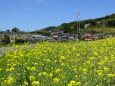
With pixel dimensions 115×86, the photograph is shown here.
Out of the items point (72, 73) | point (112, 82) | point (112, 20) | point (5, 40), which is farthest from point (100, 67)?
point (112, 20)

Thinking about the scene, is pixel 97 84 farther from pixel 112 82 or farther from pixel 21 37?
pixel 21 37

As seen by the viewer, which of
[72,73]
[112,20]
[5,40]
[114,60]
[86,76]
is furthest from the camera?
[112,20]

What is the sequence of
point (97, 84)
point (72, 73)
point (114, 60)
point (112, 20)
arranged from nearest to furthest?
point (97, 84) → point (72, 73) → point (114, 60) → point (112, 20)

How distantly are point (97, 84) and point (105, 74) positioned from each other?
745 mm

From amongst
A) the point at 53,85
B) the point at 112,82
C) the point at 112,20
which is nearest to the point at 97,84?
the point at 112,82

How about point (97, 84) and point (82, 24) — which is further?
point (82, 24)

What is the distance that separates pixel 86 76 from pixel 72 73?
3.11 feet

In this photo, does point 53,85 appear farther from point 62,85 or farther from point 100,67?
point 100,67

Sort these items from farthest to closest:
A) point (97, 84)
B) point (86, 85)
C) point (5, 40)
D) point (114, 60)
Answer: point (5, 40), point (114, 60), point (97, 84), point (86, 85)

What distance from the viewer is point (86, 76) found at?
6887 mm

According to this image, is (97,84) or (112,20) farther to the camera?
(112,20)

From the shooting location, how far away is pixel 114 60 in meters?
9.42

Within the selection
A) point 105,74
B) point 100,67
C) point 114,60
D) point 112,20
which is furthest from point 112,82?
point 112,20

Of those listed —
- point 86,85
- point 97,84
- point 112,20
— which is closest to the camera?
point 86,85
